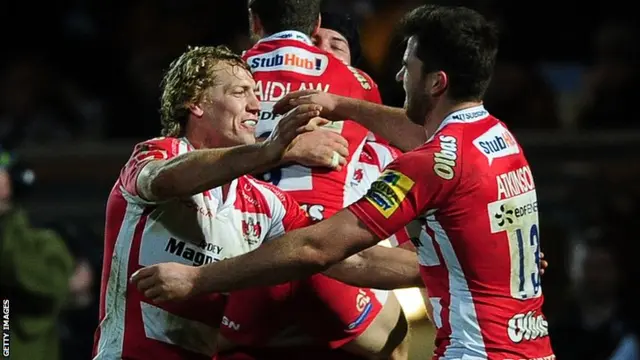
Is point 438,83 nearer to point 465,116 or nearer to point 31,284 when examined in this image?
point 465,116

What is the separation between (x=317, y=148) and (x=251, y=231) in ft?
1.27

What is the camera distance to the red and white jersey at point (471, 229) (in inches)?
195

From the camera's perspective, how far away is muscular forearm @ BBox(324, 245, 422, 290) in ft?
18.4

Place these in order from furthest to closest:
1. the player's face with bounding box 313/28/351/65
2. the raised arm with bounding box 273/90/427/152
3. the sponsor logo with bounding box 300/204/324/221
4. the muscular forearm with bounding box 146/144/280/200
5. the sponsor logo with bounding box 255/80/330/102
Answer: the player's face with bounding box 313/28/351/65 < the sponsor logo with bounding box 255/80/330/102 < the sponsor logo with bounding box 300/204/324/221 < the raised arm with bounding box 273/90/427/152 < the muscular forearm with bounding box 146/144/280/200

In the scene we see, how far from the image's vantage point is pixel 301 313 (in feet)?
19.3

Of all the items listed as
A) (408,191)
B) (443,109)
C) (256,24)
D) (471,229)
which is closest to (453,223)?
(471,229)

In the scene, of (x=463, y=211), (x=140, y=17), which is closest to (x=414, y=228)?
(x=463, y=211)

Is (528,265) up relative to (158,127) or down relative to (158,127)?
down

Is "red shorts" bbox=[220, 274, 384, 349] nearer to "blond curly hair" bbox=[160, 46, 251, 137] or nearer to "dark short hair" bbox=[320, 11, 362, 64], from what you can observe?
"blond curly hair" bbox=[160, 46, 251, 137]

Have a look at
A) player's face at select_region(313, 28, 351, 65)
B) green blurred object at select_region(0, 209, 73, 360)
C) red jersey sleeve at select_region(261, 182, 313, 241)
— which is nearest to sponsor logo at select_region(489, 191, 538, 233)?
red jersey sleeve at select_region(261, 182, 313, 241)

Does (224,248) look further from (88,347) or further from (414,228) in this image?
(88,347)

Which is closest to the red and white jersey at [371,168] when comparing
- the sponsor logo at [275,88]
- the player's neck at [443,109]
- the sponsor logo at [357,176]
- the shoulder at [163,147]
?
the sponsor logo at [357,176]

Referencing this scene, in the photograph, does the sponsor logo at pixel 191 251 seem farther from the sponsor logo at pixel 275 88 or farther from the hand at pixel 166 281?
the sponsor logo at pixel 275 88

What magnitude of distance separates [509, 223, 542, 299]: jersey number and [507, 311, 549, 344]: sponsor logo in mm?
67
